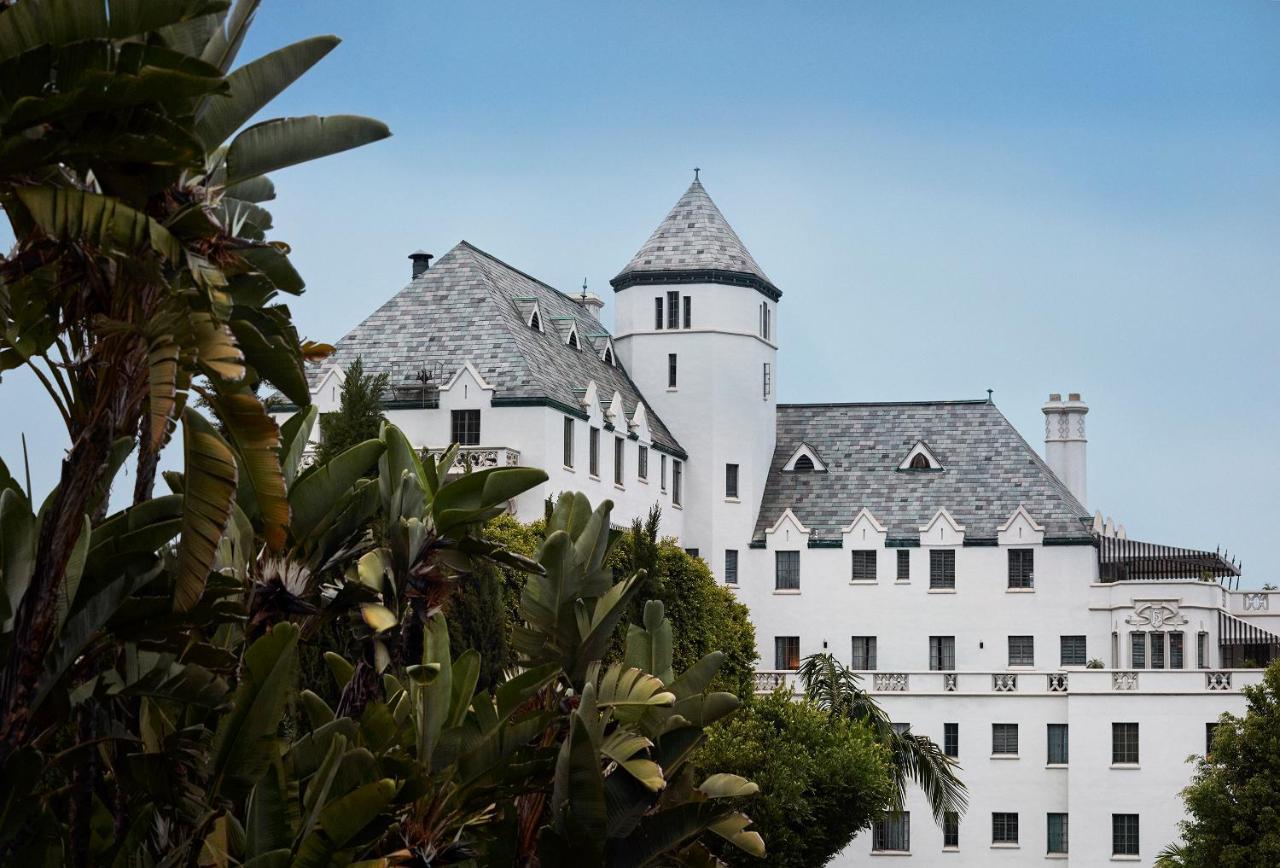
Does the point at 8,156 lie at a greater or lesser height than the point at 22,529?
greater

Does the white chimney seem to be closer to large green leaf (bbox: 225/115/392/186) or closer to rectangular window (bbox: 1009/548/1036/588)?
rectangular window (bbox: 1009/548/1036/588)

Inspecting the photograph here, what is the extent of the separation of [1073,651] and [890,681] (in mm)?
8160

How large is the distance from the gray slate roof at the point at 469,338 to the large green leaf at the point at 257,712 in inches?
1868

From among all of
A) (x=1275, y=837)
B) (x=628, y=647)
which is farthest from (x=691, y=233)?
(x=628, y=647)

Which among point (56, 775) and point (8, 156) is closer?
point (8, 156)

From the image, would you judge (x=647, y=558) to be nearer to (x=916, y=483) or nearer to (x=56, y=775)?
(x=56, y=775)

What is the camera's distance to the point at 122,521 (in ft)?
60.5

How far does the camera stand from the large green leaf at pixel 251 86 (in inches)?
641

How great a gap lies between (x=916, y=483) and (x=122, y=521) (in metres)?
67.5

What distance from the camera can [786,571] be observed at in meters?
82.0

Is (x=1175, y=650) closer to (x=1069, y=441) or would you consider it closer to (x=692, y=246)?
(x=1069, y=441)

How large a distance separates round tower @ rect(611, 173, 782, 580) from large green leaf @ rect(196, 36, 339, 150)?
6587 centimetres

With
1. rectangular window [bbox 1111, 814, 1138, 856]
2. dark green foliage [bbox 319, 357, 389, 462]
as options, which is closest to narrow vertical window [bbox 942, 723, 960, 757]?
rectangular window [bbox 1111, 814, 1138, 856]

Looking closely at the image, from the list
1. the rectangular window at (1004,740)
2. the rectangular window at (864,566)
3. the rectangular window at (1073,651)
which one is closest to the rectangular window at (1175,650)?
the rectangular window at (1073,651)
